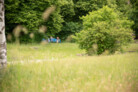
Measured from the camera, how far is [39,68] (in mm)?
4395

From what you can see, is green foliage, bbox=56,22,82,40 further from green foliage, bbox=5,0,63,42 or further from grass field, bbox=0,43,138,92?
grass field, bbox=0,43,138,92

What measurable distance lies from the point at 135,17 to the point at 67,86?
769 inches

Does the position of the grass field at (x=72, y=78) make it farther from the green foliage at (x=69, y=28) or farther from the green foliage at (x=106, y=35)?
the green foliage at (x=69, y=28)

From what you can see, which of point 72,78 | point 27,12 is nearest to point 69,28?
point 27,12

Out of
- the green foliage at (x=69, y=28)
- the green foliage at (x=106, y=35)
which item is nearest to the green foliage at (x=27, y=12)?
the green foliage at (x=106, y=35)

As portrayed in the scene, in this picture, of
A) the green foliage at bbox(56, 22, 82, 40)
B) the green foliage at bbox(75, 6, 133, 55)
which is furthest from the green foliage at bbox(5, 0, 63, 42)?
the green foliage at bbox(56, 22, 82, 40)

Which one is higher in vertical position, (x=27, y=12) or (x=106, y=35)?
(x=106, y=35)

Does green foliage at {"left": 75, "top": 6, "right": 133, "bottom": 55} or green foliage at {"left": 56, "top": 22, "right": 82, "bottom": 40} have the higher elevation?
green foliage at {"left": 75, "top": 6, "right": 133, "bottom": 55}

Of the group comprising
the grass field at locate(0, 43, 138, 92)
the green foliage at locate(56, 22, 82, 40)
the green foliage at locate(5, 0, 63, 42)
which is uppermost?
the grass field at locate(0, 43, 138, 92)

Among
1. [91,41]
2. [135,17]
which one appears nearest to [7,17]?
[91,41]

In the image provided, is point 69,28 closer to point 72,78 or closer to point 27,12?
point 27,12

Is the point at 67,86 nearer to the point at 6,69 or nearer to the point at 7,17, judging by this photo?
the point at 6,69

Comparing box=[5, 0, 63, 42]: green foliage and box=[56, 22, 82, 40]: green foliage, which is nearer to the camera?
box=[5, 0, 63, 42]: green foliage

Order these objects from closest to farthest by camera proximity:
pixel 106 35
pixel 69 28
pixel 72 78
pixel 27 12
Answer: pixel 72 78 < pixel 106 35 < pixel 27 12 < pixel 69 28
